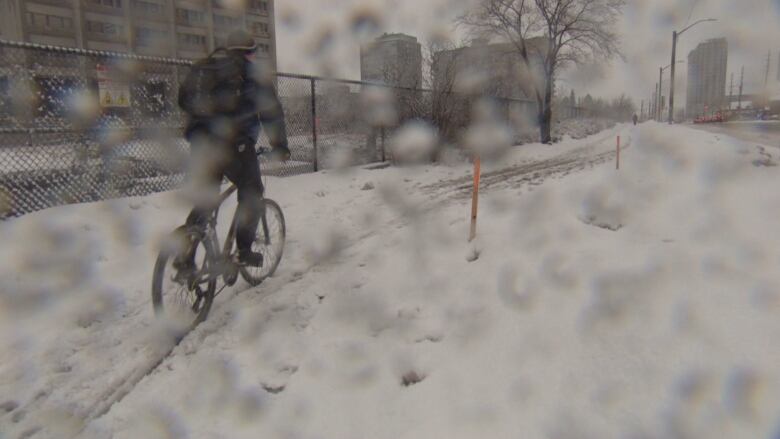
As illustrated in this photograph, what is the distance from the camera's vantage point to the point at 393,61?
495 inches

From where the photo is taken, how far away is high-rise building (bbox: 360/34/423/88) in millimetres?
11781

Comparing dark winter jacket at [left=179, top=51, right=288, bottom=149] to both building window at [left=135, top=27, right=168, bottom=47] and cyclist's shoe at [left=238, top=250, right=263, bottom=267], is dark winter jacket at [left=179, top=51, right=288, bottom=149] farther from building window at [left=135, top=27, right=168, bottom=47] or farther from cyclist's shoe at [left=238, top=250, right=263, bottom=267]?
building window at [left=135, top=27, right=168, bottom=47]

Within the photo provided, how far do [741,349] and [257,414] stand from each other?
2404 millimetres

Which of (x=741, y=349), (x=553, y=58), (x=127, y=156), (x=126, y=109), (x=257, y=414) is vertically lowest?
(x=257, y=414)

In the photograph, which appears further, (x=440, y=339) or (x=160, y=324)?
(x=160, y=324)

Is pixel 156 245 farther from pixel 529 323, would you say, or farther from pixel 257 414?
pixel 529 323

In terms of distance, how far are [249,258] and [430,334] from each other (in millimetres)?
1538

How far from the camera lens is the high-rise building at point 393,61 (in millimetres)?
11781

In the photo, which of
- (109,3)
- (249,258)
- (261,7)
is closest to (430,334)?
(249,258)

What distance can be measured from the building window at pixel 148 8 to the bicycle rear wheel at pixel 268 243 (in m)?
60.5

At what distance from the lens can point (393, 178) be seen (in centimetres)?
988

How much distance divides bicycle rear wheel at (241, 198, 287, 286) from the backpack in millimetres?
925

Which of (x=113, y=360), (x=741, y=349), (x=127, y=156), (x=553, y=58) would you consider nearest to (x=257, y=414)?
(x=113, y=360)

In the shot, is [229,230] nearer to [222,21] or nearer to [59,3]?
[59,3]
